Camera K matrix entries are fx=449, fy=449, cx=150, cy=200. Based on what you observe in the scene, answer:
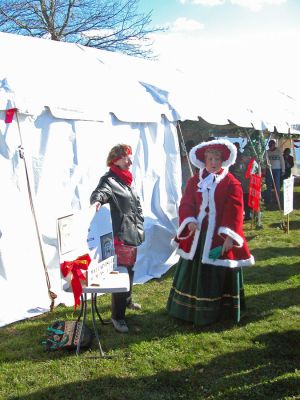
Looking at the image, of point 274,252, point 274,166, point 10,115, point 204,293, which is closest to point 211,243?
point 204,293

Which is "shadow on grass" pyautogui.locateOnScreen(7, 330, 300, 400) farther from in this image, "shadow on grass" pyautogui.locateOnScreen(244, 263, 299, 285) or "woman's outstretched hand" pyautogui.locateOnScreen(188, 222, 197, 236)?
"shadow on grass" pyautogui.locateOnScreen(244, 263, 299, 285)

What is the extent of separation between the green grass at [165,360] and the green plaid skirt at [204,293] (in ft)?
0.38

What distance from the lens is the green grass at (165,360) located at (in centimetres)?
319

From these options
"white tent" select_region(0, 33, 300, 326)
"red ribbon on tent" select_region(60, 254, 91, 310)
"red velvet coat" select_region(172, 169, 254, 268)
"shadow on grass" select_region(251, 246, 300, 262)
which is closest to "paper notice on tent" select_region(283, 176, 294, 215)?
"shadow on grass" select_region(251, 246, 300, 262)

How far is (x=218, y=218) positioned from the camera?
414 centimetres

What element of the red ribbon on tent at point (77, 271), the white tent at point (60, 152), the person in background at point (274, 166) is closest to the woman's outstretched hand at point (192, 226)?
the red ribbon on tent at point (77, 271)

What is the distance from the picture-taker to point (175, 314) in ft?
14.4

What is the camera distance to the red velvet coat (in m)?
4.08

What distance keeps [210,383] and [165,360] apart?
48cm

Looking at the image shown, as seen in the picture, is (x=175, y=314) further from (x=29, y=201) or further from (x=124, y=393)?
(x=29, y=201)

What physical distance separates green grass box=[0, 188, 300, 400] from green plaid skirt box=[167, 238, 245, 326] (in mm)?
117

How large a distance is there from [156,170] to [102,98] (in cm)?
129

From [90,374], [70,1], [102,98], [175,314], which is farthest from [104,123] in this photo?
[70,1]

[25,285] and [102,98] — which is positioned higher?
[102,98]
